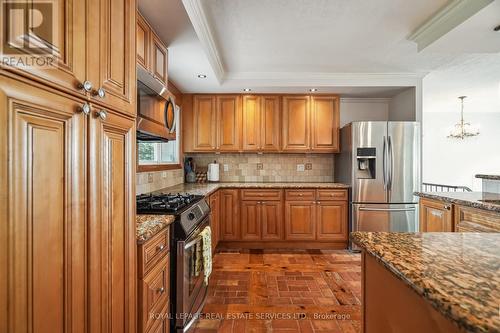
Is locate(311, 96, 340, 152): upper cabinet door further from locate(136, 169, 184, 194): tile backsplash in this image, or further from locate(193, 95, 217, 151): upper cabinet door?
locate(136, 169, 184, 194): tile backsplash

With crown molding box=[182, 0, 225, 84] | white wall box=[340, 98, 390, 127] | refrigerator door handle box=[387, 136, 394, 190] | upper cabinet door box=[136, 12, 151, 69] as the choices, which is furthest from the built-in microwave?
white wall box=[340, 98, 390, 127]

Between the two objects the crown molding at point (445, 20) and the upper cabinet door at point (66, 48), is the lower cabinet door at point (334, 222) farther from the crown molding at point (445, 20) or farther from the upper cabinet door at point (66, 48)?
the upper cabinet door at point (66, 48)

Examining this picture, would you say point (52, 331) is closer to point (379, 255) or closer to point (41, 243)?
point (41, 243)

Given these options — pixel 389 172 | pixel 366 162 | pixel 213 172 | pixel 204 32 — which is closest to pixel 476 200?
pixel 389 172

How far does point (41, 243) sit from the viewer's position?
691mm

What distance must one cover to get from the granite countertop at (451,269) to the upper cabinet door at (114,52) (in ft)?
3.58

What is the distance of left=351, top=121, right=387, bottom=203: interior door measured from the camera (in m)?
3.59

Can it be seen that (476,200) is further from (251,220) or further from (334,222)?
(251,220)

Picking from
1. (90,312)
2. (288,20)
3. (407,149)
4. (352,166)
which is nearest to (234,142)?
(352,166)

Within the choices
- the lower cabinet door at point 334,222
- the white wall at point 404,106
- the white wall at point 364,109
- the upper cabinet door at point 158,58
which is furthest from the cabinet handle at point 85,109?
the white wall at point 364,109

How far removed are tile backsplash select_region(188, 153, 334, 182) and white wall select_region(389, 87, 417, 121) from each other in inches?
45.3

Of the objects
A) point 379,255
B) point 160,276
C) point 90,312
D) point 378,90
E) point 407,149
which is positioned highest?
point 378,90

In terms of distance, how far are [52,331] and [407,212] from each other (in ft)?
12.8

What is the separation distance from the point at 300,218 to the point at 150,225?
2.72 metres
